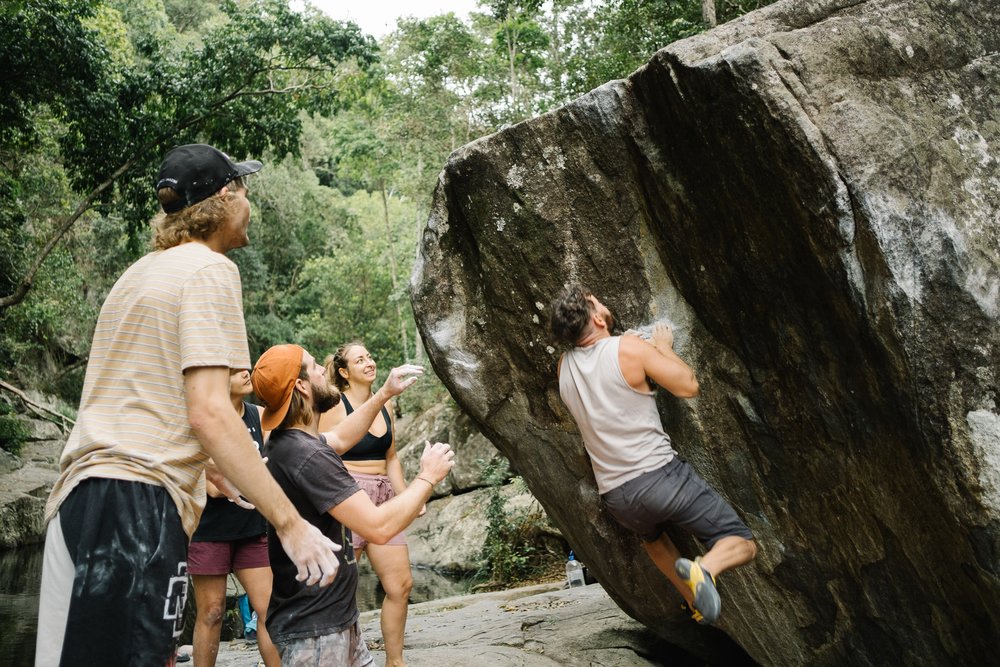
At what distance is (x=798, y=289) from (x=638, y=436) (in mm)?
988

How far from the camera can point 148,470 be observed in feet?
7.25

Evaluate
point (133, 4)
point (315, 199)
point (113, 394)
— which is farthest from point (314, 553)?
point (315, 199)

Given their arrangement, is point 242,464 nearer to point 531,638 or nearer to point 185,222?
point 185,222

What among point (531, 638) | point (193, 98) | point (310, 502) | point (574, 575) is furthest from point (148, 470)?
point (193, 98)

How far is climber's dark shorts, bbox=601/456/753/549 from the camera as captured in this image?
379cm

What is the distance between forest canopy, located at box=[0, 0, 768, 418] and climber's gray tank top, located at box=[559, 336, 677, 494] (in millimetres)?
8779

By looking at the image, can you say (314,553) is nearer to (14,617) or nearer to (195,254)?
(195,254)

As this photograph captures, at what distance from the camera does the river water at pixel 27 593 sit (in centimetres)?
778

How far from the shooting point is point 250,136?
1411cm

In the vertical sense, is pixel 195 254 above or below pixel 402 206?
below

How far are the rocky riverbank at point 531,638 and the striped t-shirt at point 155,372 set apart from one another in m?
3.03

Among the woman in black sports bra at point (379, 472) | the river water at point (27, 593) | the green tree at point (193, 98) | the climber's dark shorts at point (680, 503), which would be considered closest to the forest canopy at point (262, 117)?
the green tree at point (193, 98)

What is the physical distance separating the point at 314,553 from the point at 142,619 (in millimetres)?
457

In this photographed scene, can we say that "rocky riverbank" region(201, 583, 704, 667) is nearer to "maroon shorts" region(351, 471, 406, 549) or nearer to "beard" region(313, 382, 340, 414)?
"maroon shorts" region(351, 471, 406, 549)
